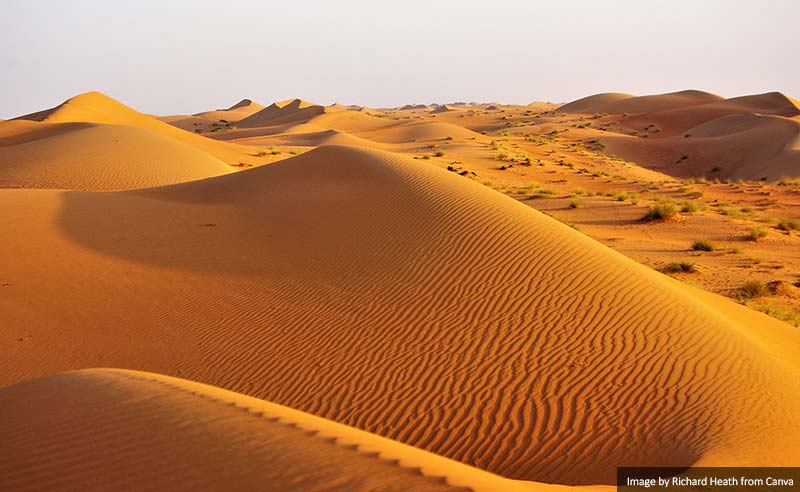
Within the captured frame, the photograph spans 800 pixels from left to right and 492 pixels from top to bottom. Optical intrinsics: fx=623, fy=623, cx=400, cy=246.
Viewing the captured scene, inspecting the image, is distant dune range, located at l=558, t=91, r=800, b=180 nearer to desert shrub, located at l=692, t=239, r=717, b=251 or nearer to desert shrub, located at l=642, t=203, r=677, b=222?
desert shrub, located at l=642, t=203, r=677, b=222

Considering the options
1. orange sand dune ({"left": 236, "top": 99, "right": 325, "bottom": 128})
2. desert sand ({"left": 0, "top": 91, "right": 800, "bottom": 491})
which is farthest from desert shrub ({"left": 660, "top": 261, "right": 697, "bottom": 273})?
orange sand dune ({"left": 236, "top": 99, "right": 325, "bottom": 128})

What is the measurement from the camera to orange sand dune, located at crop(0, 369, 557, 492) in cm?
356

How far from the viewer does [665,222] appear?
64.1 ft

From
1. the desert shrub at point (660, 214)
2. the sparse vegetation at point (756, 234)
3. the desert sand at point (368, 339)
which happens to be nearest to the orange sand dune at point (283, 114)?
the desert shrub at point (660, 214)

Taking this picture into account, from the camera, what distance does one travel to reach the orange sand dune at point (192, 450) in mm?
3564

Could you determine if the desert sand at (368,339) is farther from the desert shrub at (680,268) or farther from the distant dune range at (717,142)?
the distant dune range at (717,142)

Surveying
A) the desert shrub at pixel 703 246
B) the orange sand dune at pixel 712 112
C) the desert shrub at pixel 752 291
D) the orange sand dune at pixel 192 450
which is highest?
the orange sand dune at pixel 712 112

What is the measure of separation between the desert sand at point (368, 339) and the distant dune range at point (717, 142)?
22930 mm

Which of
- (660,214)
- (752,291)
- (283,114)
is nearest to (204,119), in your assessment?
(283,114)

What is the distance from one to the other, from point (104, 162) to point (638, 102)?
3173 inches

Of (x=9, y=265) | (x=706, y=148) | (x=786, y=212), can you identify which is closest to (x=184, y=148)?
(x=9, y=265)

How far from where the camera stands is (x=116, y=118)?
43469mm

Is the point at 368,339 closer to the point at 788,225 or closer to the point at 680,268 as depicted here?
the point at 680,268

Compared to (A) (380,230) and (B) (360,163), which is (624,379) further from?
(B) (360,163)
